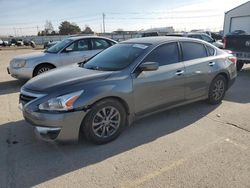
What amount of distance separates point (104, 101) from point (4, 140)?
6.00ft

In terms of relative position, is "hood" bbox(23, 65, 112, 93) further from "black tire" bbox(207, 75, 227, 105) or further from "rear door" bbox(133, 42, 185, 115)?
"black tire" bbox(207, 75, 227, 105)

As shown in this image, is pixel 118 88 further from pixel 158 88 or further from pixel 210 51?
pixel 210 51

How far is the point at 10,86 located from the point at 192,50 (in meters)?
6.16

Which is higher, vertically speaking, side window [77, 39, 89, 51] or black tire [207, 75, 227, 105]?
side window [77, 39, 89, 51]

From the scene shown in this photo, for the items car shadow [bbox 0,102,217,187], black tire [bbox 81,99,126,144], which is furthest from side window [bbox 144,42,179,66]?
car shadow [bbox 0,102,217,187]

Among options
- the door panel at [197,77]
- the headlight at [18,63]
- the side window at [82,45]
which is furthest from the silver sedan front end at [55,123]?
the side window at [82,45]

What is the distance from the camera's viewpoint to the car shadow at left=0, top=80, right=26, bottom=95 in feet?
26.7

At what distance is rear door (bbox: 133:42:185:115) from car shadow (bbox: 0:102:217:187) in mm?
402

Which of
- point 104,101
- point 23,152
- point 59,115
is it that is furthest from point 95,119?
point 23,152

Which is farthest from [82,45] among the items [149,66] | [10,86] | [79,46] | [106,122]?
[106,122]

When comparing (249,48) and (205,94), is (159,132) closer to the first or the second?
(205,94)

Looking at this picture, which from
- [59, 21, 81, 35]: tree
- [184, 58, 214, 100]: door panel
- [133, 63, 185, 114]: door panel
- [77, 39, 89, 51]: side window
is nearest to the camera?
[133, 63, 185, 114]: door panel

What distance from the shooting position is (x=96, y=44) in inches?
379

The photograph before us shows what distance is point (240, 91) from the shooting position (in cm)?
757
